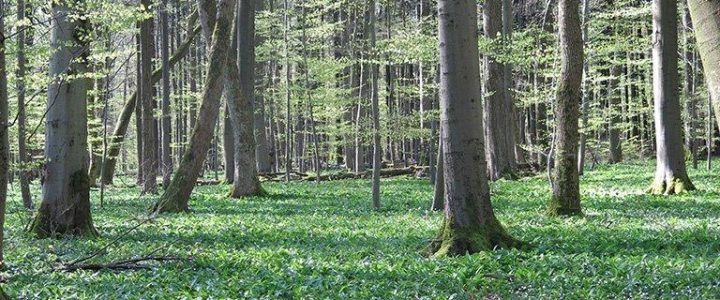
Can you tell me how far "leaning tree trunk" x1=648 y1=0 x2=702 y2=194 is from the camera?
1505 centimetres

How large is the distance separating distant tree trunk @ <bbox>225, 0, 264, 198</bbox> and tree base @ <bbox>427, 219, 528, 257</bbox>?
32.0 feet

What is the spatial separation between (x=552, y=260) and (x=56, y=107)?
7350mm

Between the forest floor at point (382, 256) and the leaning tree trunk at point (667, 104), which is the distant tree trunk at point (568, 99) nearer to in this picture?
the forest floor at point (382, 256)

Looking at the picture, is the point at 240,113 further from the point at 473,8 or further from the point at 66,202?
the point at 473,8

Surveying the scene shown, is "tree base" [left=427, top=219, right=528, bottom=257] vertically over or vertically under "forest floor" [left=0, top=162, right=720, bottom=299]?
over

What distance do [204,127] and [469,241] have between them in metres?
8.52

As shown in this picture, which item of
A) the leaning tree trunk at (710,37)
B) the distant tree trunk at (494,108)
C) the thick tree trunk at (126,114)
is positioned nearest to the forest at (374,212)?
the leaning tree trunk at (710,37)

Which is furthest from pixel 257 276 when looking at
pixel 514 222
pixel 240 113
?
pixel 240 113

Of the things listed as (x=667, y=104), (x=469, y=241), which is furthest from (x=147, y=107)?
(x=469, y=241)

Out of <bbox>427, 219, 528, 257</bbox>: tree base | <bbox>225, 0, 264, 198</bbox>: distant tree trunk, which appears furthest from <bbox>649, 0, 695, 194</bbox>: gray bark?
<bbox>225, 0, 264, 198</bbox>: distant tree trunk

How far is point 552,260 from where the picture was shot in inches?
289

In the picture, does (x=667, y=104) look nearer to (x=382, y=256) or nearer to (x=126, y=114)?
(x=382, y=256)

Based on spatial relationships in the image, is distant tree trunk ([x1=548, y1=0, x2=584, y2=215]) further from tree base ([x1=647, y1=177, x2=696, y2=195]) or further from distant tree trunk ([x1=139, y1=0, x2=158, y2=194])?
distant tree trunk ([x1=139, y1=0, x2=158, y2=194])

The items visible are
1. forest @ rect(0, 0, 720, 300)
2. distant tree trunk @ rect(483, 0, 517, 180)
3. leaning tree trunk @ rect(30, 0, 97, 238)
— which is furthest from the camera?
distant tree trunk @ rect(483, 0, 517, 180)
